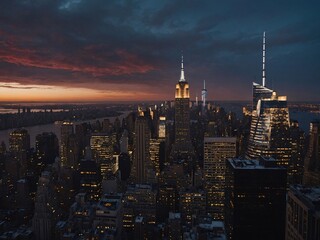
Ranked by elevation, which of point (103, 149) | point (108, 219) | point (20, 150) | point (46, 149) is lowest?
point (108, 219)

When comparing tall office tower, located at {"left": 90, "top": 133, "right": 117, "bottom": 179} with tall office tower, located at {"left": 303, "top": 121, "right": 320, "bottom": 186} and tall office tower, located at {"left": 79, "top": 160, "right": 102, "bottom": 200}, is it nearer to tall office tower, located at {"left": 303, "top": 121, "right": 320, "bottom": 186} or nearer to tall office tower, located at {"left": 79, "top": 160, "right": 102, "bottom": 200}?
tall office tower, located at {"left": 79, "top": 160, "right": 102, "bottom": 200}

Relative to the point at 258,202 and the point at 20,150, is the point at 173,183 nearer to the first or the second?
the point at 258,202

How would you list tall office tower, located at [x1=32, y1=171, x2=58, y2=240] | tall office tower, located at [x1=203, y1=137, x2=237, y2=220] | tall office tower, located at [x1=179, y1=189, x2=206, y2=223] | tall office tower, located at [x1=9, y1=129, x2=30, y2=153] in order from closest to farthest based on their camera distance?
tall office tower, located at [x1=32, y1=171, x2=58, y2=240] → tall office tower, located at [x1=179, y1=189, x2=206, y2=223] → tall office tower, located at [x1=203, y1=137, x2=237, y2=220] → tall office tower, located at [x1=9, y1=129, x2=30, y2=153]

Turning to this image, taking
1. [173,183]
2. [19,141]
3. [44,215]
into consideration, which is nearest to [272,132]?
[173,183]

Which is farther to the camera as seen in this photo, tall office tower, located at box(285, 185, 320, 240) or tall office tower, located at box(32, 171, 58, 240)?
tall office tower, located at box(32, 171, 58, 240)

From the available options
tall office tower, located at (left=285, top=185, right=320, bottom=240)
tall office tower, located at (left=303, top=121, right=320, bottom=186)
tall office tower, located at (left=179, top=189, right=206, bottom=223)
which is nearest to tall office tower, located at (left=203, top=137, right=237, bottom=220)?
tall office tower, located at (left=179, top=189, right=206, bottom=223)

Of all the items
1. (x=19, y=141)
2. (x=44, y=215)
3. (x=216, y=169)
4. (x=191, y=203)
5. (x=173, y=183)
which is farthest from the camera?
(x=19, y=141)

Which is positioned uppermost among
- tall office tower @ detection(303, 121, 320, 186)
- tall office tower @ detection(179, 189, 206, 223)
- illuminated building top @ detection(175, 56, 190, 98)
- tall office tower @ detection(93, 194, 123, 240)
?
illuminated building top @ detection(175, 56, 190, 98)

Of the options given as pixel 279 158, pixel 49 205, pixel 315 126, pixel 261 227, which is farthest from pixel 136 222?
pixel 315 126
